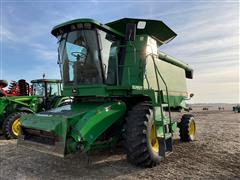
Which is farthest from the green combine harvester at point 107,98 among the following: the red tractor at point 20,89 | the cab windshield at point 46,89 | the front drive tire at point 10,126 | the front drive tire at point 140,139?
the red tractor at point 20,89

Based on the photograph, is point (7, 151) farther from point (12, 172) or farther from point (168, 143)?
point (168, 143)

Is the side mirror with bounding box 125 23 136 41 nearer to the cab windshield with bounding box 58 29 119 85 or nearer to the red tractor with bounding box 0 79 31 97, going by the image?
the cab windshield with bounding box 58 29 119 85

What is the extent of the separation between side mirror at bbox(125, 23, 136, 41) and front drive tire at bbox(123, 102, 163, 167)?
6.14 ft

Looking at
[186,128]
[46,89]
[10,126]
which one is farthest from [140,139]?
[46,89]

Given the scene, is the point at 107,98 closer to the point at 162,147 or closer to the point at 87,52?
the point at 87,52

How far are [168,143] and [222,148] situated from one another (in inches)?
74.0

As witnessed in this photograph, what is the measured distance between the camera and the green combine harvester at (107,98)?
15.0 ft

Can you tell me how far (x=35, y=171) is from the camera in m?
4.97

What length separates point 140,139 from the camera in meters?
4.68

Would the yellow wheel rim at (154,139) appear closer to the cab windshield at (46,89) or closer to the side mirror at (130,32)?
the side mirror at (130,32)

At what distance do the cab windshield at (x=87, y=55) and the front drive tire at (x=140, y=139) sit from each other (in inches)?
42.5

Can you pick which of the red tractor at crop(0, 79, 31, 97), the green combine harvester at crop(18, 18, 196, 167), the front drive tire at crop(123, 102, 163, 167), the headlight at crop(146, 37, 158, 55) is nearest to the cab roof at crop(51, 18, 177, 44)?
the green combine harvester at crop(18, 18, 196, 167)

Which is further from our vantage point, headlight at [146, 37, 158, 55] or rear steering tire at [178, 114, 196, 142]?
rear steering tire at [178, 114, 196, 142]

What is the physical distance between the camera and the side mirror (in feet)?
19.9
